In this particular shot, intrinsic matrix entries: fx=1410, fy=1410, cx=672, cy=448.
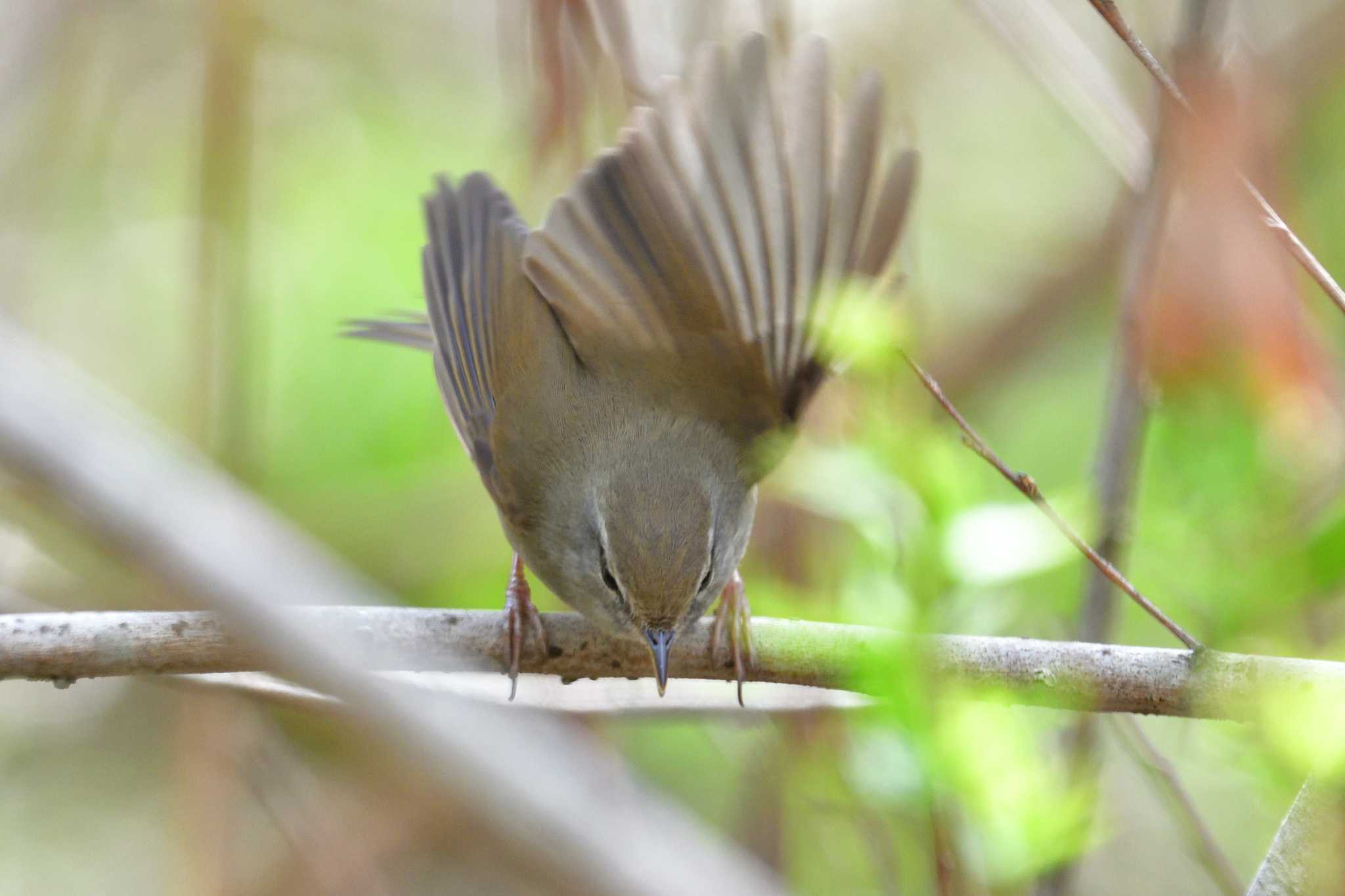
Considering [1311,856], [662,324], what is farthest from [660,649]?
[1311,856]

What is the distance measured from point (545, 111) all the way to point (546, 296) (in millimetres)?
556

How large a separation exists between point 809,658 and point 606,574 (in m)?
0.91

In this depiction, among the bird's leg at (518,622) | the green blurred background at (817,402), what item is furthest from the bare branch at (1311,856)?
the bird's leg at (518,622)

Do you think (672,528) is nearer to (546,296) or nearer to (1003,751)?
(546,296)

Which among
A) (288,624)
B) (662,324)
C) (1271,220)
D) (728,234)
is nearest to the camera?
(1271,220)

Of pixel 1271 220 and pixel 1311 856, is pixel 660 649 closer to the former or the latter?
pixel 1311 856

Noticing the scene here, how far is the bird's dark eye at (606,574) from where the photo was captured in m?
3.83

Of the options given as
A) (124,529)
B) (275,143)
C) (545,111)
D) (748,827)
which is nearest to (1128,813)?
(748,827)

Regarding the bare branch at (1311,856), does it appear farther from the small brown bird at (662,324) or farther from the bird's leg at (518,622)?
the bird's leg at (518,622)

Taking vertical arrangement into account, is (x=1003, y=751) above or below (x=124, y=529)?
below

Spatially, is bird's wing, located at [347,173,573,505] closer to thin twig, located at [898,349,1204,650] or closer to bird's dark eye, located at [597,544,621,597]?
bird's dark eye, located at [597,544,621,597]

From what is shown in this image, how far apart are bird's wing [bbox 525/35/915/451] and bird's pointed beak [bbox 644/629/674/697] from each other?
0.86 meters

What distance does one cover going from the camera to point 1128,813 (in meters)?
6.48

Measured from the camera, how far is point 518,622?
3666 millimetres
